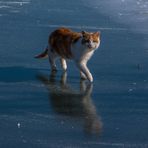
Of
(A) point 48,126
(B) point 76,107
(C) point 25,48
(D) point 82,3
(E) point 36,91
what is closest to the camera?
(A) point 48,126

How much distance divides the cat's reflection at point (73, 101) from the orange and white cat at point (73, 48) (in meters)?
0.27

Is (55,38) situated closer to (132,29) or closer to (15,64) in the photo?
(15,64)

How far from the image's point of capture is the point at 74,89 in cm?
671

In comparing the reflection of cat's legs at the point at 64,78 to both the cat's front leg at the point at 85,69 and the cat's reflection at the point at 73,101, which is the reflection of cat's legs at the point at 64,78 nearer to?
the cat's reflection at the point at 73,101

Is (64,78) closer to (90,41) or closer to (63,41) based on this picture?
(90,41)

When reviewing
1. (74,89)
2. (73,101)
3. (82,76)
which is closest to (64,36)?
(82,76)

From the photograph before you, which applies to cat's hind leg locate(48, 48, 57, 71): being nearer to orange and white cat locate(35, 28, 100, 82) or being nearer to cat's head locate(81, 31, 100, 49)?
orange and white cat locate(35, 28, 100, 82)

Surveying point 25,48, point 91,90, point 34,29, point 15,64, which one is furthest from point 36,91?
point 34,29

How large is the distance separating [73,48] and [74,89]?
104cm

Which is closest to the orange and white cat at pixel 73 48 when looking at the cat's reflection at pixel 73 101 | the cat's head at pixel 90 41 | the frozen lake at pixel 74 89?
the cat's head at pixel 90 41

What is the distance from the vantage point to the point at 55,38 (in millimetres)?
8000

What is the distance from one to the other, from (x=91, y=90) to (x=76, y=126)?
134cm

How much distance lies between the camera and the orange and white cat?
24.5ft

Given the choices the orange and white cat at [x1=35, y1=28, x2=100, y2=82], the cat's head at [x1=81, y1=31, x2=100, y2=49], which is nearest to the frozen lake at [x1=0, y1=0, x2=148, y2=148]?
the orange and white cat at [x1=35, y1=28, x2=100, y2=82]
